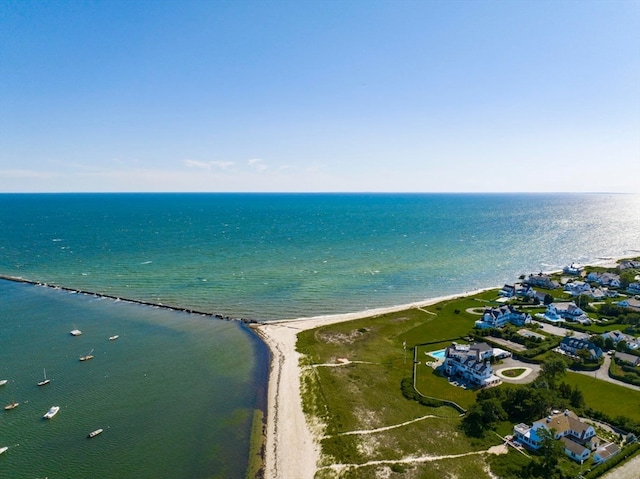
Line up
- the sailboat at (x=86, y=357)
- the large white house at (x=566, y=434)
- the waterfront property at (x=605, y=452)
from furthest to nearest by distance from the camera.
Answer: the sailboat at (x=86, y=357) → the large white house at (x=566, y=434) → the waterfront property at (x=605, y=452)

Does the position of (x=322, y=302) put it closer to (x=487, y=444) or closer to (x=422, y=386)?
(x=422, y=386)

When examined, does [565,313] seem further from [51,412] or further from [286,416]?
[51,412]

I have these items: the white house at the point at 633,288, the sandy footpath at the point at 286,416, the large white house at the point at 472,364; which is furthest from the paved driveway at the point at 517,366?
the white house at the point at 633,288

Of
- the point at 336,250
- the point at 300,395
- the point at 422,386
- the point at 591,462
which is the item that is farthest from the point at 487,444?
the point at 336,250

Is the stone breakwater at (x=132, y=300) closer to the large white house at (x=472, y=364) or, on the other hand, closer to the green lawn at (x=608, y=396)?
the large white house at (x=472, y=364)

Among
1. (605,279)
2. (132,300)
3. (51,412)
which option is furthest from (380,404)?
(605,279)

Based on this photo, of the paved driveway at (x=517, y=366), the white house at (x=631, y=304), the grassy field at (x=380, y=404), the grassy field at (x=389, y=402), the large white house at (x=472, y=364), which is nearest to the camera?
the grassy field at (x=380, y=404)
